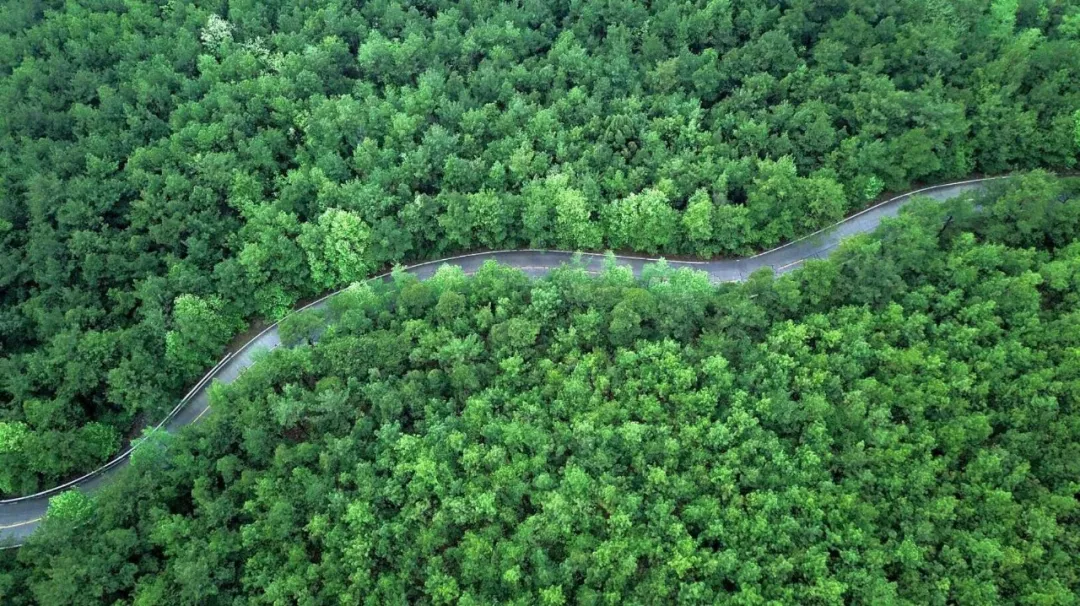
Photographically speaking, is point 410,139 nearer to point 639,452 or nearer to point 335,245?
point 335,245

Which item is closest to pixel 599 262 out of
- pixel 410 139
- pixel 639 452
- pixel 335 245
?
pixel 410 139

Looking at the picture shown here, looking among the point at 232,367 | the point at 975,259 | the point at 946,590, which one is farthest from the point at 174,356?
the point at 975,259

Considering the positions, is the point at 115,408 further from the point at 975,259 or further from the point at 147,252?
the point at 975,259

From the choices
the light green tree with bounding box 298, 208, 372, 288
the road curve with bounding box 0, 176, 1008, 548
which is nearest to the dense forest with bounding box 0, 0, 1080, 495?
the light green tree with bounding box 298, 208, 372, 288

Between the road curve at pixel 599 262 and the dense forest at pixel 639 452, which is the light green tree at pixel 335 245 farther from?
the dense forest at pixel 639 452

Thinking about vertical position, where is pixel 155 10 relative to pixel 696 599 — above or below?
above
